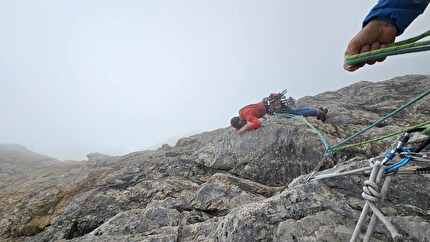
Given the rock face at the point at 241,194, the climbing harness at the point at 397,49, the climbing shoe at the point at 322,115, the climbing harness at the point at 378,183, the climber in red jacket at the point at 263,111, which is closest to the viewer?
the climbing harness at the point at 397,49

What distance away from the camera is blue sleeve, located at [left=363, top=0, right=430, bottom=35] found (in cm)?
204

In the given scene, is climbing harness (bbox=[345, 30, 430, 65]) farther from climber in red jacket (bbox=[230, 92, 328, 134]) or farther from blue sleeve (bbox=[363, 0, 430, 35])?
climber in red jacket (bbox=[230, 92, 328, 134])

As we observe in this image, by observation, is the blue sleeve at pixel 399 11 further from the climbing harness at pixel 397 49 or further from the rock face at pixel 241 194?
the rock face at pixel 241 194

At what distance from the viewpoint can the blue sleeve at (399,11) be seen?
80.1 inches

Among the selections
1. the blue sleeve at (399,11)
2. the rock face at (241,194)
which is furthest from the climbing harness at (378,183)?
the blue sleeve at (399,11)

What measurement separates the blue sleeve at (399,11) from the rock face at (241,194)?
2672 mm

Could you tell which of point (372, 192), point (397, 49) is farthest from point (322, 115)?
point (397, 49)

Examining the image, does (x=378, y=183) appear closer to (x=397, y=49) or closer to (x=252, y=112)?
(x=397, y=49)

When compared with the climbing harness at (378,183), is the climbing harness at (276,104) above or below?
above

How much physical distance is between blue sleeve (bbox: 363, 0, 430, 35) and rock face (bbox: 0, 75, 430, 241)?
2.67m

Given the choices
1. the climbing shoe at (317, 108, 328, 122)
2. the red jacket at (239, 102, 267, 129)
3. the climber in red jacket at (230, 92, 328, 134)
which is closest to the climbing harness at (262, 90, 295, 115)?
the climber in red jacket at (230, 92, 328, 134)

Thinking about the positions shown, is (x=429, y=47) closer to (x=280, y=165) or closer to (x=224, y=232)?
(x=224, y=232)

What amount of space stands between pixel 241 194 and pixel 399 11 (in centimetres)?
514

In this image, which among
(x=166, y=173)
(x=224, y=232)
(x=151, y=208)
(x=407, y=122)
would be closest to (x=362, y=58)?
(x=224, y=232)
